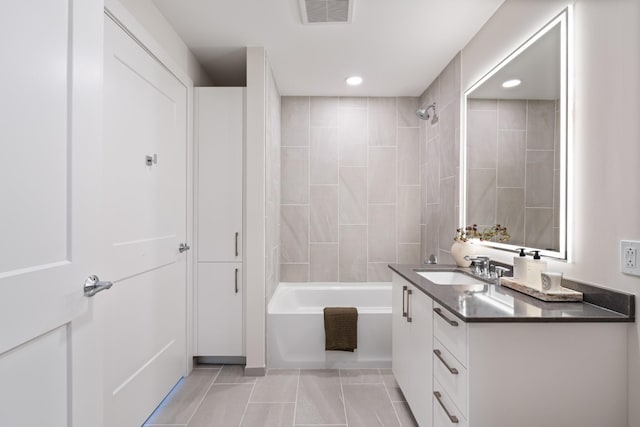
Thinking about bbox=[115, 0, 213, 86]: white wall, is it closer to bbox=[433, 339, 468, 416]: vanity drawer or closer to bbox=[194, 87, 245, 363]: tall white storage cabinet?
bbox=[194, 87, 245, 363]: tall white storage cabinet

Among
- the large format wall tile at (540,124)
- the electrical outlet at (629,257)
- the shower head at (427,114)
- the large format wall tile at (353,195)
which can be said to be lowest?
the electrical outlet at (629,257)

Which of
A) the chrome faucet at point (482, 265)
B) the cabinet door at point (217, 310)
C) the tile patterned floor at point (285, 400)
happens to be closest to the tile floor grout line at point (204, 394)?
the tile patterned floor at point (285, 400)

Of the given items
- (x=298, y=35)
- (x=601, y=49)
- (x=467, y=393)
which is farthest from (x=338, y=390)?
(x=298, y=35)

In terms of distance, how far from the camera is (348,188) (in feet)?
11.7

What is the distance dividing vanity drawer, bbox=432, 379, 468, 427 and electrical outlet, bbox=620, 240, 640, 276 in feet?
2.57

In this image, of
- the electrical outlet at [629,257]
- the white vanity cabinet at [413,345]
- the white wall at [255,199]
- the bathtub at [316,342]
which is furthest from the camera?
the bathtub at [316,342]

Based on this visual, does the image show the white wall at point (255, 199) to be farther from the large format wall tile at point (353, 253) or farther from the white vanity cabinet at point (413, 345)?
the large format wall tile at point (353, 253)

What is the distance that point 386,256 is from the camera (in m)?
Answer: 3.61

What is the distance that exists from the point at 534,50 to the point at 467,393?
5.47 feet

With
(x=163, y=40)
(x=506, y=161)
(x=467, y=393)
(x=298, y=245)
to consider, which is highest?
(x=163, y=40)

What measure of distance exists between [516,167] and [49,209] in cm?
207

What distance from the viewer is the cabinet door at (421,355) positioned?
1.60 meters

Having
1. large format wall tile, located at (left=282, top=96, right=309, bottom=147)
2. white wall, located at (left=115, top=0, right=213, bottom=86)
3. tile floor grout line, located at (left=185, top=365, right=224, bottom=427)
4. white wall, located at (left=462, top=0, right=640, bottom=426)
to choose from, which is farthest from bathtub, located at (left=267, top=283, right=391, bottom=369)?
white wall, located at (left=115, top=0, right=213, bottom=86)

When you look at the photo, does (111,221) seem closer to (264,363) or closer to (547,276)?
(264,363)
